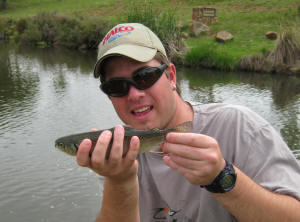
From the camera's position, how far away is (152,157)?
2.91m

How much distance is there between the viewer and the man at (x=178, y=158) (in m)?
2.15

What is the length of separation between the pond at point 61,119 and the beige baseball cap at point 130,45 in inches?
206

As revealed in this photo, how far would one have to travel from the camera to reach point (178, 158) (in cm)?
213

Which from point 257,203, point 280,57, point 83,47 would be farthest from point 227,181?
point 83,47

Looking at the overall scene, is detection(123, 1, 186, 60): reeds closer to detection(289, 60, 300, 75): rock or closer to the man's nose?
detection(289, 60, 300, 75): rock

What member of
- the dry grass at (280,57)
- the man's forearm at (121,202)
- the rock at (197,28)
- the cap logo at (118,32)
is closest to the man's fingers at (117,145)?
the man's forearm at (121,202)

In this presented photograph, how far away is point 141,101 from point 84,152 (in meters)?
0.91

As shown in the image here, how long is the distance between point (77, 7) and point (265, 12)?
1439 inches

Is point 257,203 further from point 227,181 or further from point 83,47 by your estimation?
point 83,47

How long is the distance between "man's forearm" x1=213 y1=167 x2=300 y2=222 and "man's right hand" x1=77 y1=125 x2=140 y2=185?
70cm

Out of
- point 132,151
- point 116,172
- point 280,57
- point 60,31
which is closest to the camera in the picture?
point 132,151

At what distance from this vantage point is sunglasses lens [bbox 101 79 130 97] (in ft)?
9.80

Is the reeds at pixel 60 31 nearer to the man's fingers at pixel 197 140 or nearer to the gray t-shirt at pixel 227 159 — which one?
the gray t-shirt at pixel 227 159

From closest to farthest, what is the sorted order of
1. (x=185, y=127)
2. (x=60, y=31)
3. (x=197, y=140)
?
(x=197, y=140)
(x=185, y=127)
(x=60, y=31)
